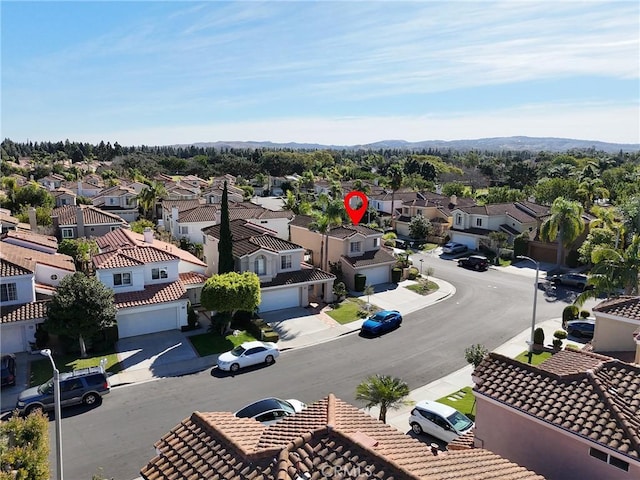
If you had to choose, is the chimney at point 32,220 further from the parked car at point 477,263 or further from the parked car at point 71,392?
the parked car at point 477,263

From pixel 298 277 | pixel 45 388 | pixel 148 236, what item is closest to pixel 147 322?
pixel 45 388

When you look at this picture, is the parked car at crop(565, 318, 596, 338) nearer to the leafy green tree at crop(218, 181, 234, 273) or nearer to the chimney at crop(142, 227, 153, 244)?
the leafy green tree at crop(218, 181, 234, 273)

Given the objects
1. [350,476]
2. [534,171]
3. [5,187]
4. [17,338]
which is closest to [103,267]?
[17,338]

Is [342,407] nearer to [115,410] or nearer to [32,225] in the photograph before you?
[115,410]

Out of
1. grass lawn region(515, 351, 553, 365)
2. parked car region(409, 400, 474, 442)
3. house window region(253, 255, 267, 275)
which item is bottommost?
grass lawn region(515, 351, 553, 365)

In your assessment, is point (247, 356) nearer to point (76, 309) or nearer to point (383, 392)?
point (76, 309)

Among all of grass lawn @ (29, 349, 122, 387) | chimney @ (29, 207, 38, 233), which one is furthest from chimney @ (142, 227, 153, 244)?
chimney @ (29, 207, 38, 233)

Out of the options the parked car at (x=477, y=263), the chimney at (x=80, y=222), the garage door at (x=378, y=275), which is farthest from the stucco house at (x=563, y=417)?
the chimney at (x=80, y=222)
